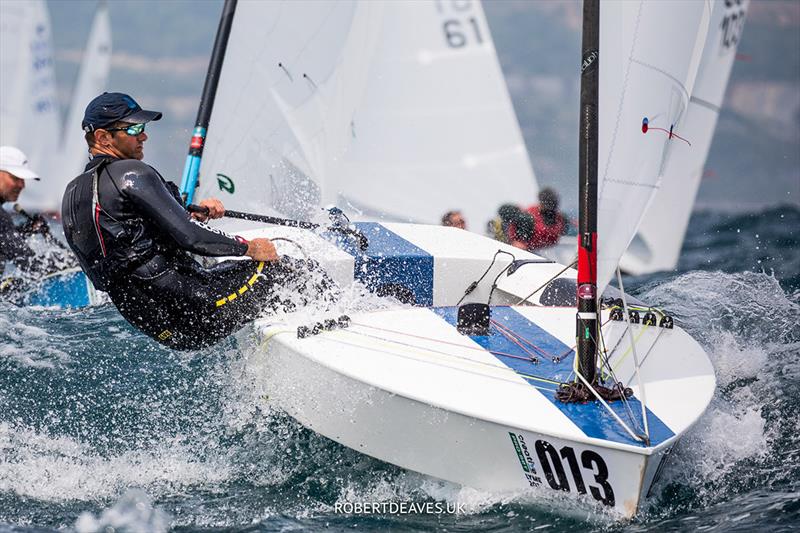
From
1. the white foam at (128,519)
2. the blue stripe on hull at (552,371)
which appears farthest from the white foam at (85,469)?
the blue stripe on hull at (552,371)

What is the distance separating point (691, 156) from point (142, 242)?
6.04 meters

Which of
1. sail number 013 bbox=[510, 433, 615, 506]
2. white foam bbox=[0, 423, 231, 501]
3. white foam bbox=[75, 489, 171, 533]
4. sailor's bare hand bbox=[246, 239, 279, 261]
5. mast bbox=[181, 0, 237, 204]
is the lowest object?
white foam bbox=[75, 489, 171, 533]

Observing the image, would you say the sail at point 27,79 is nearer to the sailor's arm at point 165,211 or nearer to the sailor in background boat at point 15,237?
the sailor in background boat at point 15,237

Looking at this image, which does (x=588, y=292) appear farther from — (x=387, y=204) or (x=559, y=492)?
(x=387, y=204)

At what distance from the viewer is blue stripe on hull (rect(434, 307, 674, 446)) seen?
10.0 feet

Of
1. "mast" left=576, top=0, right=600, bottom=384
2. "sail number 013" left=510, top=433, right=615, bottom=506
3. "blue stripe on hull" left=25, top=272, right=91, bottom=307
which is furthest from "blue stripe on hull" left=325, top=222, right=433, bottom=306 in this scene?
"blue stripe on hull" left=25, top=272, right=91, bottom=307

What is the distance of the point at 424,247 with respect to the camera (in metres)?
4.70

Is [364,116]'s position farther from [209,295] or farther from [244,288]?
[209,295]

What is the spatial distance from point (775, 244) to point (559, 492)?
1131 cm

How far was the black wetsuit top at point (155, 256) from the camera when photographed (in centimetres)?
346

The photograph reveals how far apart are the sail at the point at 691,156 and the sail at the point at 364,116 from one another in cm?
113

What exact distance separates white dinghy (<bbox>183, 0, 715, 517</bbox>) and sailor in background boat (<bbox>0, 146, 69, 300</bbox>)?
2.68 metres

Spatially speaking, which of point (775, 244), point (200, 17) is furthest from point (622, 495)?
point (200, 17)

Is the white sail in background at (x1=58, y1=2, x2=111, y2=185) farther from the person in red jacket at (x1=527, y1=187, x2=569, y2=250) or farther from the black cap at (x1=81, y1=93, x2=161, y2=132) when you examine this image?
the black cap at (x1=81, y1=93, x2=161, y2=132)
